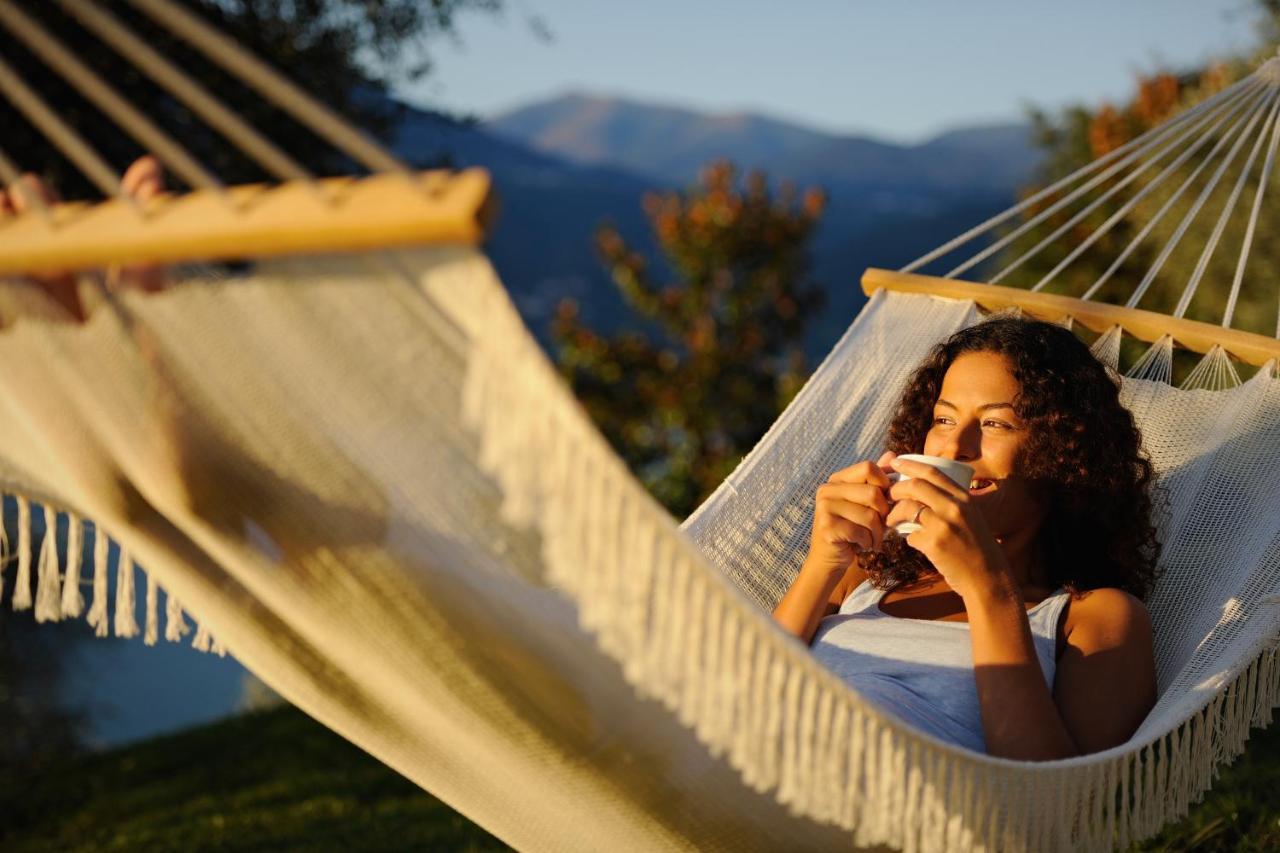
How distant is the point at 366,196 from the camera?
110cm

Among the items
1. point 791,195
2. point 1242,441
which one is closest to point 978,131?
point 791,195

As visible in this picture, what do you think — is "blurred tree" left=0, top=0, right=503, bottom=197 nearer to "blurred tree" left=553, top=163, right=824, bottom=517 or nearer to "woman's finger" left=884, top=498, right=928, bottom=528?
"woman's finger" left=884, top=498, right=928, bottom=528

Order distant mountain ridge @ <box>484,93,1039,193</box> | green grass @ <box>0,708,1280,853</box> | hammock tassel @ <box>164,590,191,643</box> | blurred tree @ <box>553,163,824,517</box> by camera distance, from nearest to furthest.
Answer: hammock tassel @ <box>164,590,191,643</box>, green grass @ <box>0,708,1280,853</box>, blurred tree @ <box>553,163,824,517</box>, distant mountain ridge @ <box>484,93,1039,193</box>

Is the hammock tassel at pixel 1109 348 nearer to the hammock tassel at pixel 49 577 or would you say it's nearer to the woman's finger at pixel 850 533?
the woman's finger at pixel 850 533

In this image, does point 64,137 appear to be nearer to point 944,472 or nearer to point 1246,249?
point 944,472

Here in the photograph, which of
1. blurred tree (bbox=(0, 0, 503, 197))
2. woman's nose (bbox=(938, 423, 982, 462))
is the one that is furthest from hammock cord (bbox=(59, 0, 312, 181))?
blurred tree (bbox=(0, 0, 503, 197))

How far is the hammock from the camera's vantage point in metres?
1.14

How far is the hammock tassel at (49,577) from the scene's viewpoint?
5.76ft

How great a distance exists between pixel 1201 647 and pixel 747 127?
50113mm

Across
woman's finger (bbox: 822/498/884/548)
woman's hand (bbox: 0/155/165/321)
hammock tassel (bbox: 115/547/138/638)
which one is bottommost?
hammock tassel (bbox: 115/547/138/638)

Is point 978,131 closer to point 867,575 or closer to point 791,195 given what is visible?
point 791,195

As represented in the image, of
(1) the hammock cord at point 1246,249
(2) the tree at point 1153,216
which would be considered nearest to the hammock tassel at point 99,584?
(1) the hammock cord at point 1246,249

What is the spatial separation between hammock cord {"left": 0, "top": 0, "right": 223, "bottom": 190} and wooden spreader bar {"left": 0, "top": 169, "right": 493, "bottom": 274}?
0.04m

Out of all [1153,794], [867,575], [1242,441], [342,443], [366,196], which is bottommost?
[1153,794]
